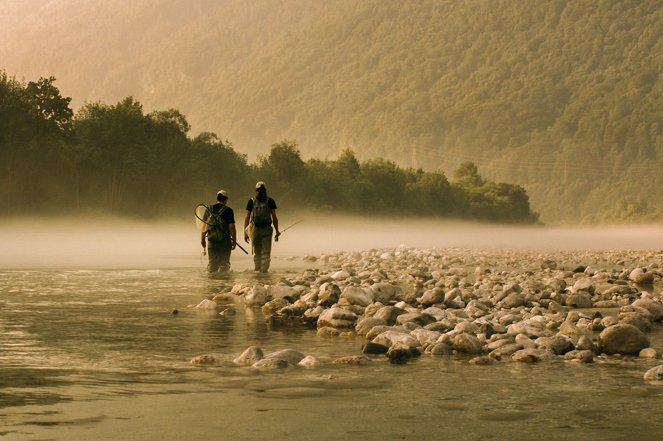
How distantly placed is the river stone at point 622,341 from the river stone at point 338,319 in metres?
3.89

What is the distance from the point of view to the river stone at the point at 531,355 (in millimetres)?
10898

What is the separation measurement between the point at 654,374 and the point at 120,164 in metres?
74.4

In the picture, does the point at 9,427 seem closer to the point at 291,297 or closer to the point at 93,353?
the point at 93,353

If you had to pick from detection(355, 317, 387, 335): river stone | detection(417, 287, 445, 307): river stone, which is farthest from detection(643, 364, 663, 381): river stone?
detection(417, 287, 445, 307): river stone

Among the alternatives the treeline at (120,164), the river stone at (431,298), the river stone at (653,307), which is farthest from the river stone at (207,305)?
the treeline at (120,164)

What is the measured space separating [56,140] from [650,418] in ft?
223

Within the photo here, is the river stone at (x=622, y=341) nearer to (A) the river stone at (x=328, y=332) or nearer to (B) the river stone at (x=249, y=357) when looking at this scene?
(A) the river stone at (x=328, y=332)

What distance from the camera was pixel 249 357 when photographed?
10.8 meters

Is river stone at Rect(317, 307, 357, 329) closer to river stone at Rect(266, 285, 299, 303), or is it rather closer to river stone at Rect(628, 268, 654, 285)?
river stone at Rect(266, 285, 299, 303)

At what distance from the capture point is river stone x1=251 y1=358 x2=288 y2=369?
1049 cm

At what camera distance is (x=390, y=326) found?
43.3ft

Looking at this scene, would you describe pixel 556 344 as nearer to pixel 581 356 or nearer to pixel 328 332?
pixel 581 356

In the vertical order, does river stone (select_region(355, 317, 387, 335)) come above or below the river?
above

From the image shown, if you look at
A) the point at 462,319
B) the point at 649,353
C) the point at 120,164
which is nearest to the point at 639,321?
the point at 462,319
